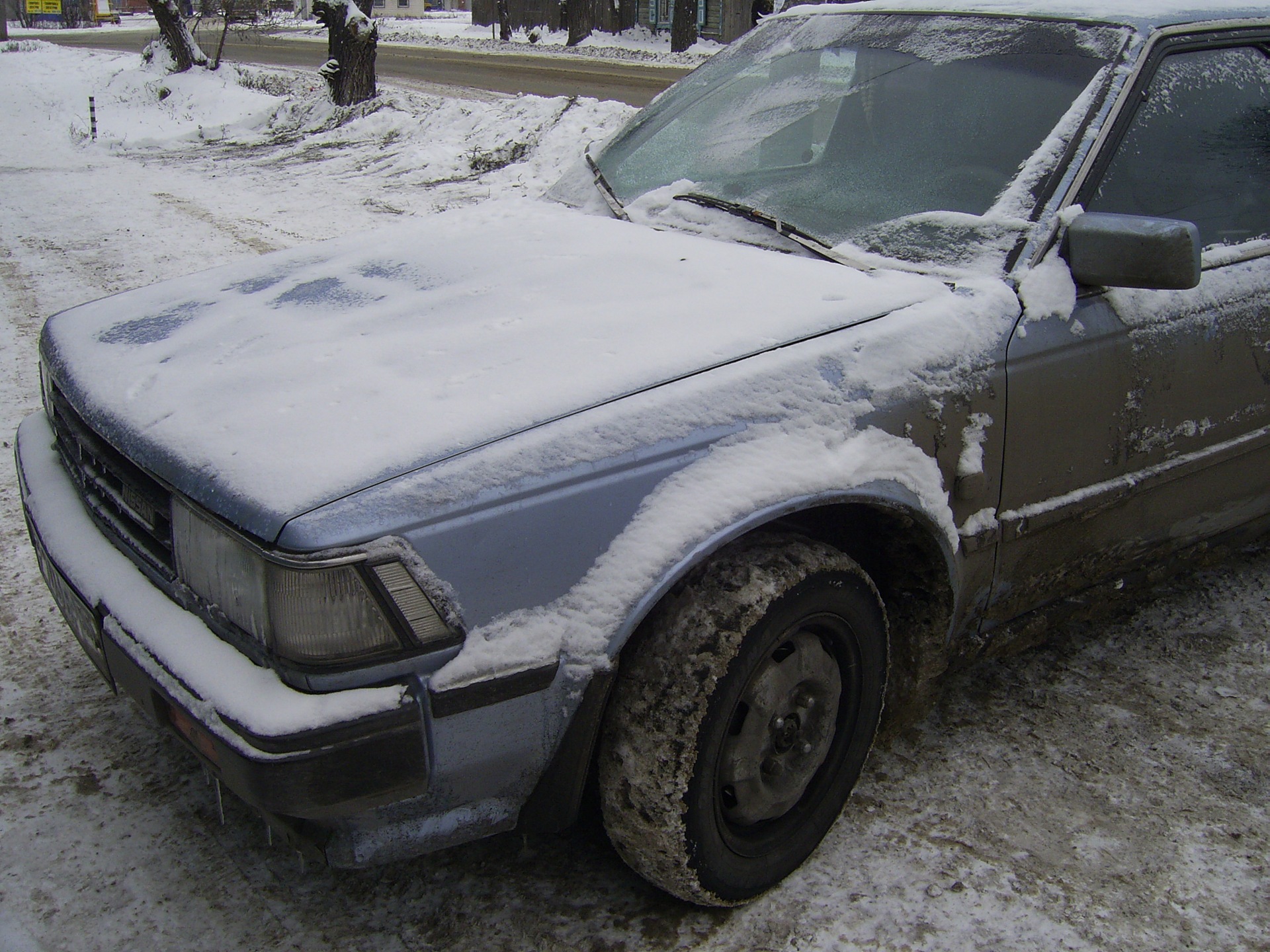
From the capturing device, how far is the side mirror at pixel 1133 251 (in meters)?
2.08

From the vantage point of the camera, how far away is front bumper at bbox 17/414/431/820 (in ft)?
5.11

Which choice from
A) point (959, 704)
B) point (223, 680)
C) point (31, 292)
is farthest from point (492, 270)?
point (31, 292)

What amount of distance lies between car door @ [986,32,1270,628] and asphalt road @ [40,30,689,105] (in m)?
11.4

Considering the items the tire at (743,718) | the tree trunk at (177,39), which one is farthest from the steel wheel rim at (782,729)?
the tree trunk at (177,39)

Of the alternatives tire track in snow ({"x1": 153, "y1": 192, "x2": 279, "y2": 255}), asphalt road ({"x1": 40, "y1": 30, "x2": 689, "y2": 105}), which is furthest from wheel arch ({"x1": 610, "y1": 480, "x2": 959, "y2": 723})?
asphalt road ({"x1": 40, "y1": 30, "x2": 689, "y2": 105})

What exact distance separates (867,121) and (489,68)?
933 inches

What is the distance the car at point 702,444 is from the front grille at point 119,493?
13 millimetres

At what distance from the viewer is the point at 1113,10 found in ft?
8.57

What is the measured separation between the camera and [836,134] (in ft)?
9.19

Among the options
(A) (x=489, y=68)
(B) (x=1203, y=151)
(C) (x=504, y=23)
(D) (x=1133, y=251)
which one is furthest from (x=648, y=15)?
(D) (x=1133, y=251)

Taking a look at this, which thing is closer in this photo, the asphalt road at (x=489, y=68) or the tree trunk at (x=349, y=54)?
the tree trunk at (x=349, y=54)

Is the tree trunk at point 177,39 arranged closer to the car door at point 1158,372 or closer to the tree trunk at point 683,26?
the tree trunk at point 683,26

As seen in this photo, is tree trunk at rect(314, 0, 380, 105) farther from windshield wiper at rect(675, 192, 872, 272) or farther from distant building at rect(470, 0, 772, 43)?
distant building at rect(470, 0, 772, 43)

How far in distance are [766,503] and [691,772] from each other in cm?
48
